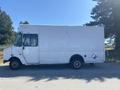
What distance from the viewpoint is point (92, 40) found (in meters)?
17.0

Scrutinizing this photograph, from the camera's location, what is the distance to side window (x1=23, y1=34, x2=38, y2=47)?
16.5 metres

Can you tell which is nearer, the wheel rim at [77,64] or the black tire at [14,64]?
the black tire at [14,64]

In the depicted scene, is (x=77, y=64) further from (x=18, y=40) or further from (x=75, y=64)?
(x=18, y=40)

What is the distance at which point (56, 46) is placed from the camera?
16812 mm

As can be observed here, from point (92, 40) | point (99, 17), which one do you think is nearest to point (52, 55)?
point (92, 40)

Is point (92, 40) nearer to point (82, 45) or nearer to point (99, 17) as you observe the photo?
point (82, 45)

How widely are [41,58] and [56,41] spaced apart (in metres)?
1.50

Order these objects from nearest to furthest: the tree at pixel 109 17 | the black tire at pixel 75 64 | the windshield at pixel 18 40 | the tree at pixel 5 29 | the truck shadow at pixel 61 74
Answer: the truck shadow at pixel 61 74, the windshield at pixel 18 40, the black tire at pixel 75 64, the tree at pixel 109 17, the tree at pixel 5 29

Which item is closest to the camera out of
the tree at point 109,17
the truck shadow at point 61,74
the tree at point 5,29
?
the truck shadow at point 61,74

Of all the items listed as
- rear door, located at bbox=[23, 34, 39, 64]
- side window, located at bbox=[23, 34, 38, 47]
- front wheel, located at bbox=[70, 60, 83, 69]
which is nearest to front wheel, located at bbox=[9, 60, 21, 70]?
rear door, located at bbox=[23, 34, 39, 64]

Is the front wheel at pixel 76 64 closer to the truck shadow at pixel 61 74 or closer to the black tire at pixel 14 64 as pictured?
the truck shadow at pixel 61 74

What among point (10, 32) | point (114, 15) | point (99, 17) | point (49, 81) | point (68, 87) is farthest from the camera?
point (10, 32)

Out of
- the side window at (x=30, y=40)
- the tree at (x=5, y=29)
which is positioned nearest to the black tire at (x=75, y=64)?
the side window at (x=30, y=40)

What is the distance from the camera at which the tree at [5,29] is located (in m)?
69.6
